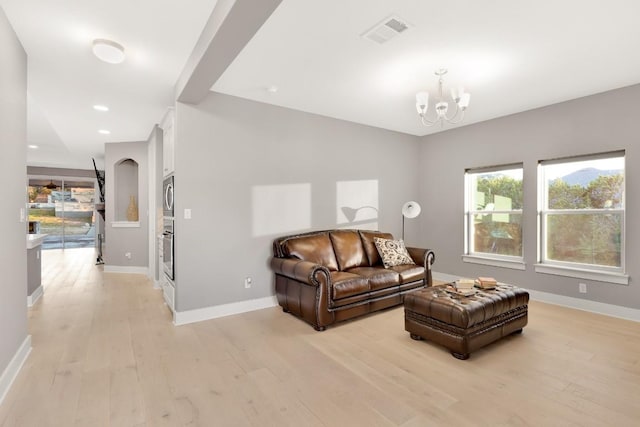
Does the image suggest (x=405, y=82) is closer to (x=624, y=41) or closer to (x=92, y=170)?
(x=624, y=41)

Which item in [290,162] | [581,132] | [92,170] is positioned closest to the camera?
[581,132]

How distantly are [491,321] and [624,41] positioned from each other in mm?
2559

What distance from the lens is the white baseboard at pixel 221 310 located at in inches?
136

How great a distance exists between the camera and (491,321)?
9.09 ft

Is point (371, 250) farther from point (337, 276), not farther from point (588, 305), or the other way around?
point (588, 305)

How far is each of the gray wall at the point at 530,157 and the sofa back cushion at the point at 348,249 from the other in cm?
184

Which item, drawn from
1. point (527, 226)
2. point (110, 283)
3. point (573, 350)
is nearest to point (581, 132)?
point (527, 226)

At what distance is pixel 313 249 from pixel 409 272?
1256 mm

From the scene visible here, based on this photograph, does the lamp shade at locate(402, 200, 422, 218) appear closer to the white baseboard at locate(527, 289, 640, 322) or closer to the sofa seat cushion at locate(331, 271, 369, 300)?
the sofa seat cushion at locate(331, 271, 369, 300)

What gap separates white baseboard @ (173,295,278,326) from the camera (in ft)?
11.3

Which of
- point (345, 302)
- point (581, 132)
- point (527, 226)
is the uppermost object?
point (581, 132)

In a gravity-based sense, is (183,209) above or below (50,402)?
above

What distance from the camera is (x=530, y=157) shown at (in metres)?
4.34

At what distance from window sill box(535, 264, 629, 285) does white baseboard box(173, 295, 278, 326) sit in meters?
3.55
